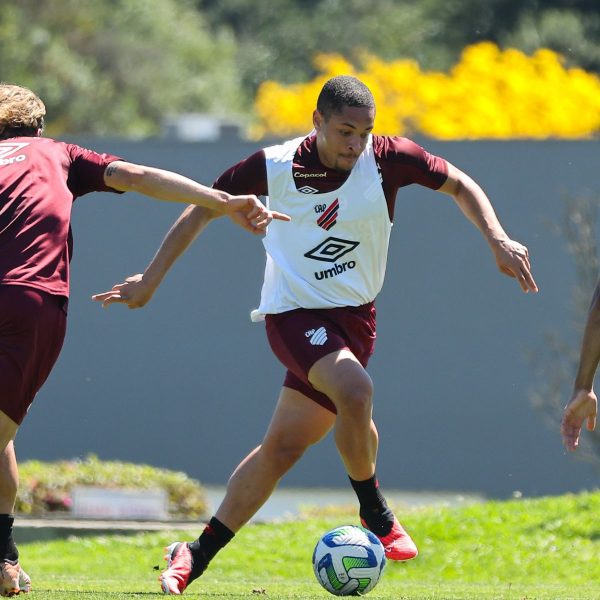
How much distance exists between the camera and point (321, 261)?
21.6 feet

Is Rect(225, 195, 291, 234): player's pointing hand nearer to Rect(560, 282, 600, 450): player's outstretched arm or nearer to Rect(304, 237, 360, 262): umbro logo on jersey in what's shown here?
Rect(304, 237, 360, 262): umbro logo on jersey

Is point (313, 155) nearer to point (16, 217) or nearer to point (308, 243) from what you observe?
point (308, 243)

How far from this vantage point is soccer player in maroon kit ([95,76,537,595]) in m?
6.50

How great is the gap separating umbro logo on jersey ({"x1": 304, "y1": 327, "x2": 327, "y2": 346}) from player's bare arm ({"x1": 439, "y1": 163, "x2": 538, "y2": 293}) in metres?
0.87

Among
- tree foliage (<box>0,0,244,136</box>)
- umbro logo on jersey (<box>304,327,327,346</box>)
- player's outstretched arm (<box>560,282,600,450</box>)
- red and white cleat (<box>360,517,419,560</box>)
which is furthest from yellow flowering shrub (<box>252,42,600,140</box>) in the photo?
player's outstretched arm (<box>560,282,600,450</box>)

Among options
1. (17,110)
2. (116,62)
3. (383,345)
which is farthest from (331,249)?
(116,62)

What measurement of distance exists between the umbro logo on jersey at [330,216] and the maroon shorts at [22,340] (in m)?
1.41

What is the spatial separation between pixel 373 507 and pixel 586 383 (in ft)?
5.33

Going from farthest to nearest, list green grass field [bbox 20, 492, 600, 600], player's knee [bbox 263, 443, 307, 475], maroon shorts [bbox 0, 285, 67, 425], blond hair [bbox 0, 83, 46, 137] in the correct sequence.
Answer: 1. green grass field [bbox 20, 492, 600, 600]
2. player's knee [bbox 263, 443, 307, 475]
3. blond hair [bbox 0, 83, 46, 137]
4. maroon shorts [bbox 0, 285, 67, 425]

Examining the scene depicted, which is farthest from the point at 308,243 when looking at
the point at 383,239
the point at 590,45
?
the point at 590,45

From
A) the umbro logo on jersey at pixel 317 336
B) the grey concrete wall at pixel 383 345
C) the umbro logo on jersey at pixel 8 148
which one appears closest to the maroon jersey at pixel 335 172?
the umbro logo on jersey at pixel 317 336

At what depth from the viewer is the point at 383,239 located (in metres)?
6.72

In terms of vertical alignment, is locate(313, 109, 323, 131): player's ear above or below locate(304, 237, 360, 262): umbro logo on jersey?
above

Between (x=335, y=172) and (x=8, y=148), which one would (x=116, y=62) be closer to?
(x=335, y=172)
